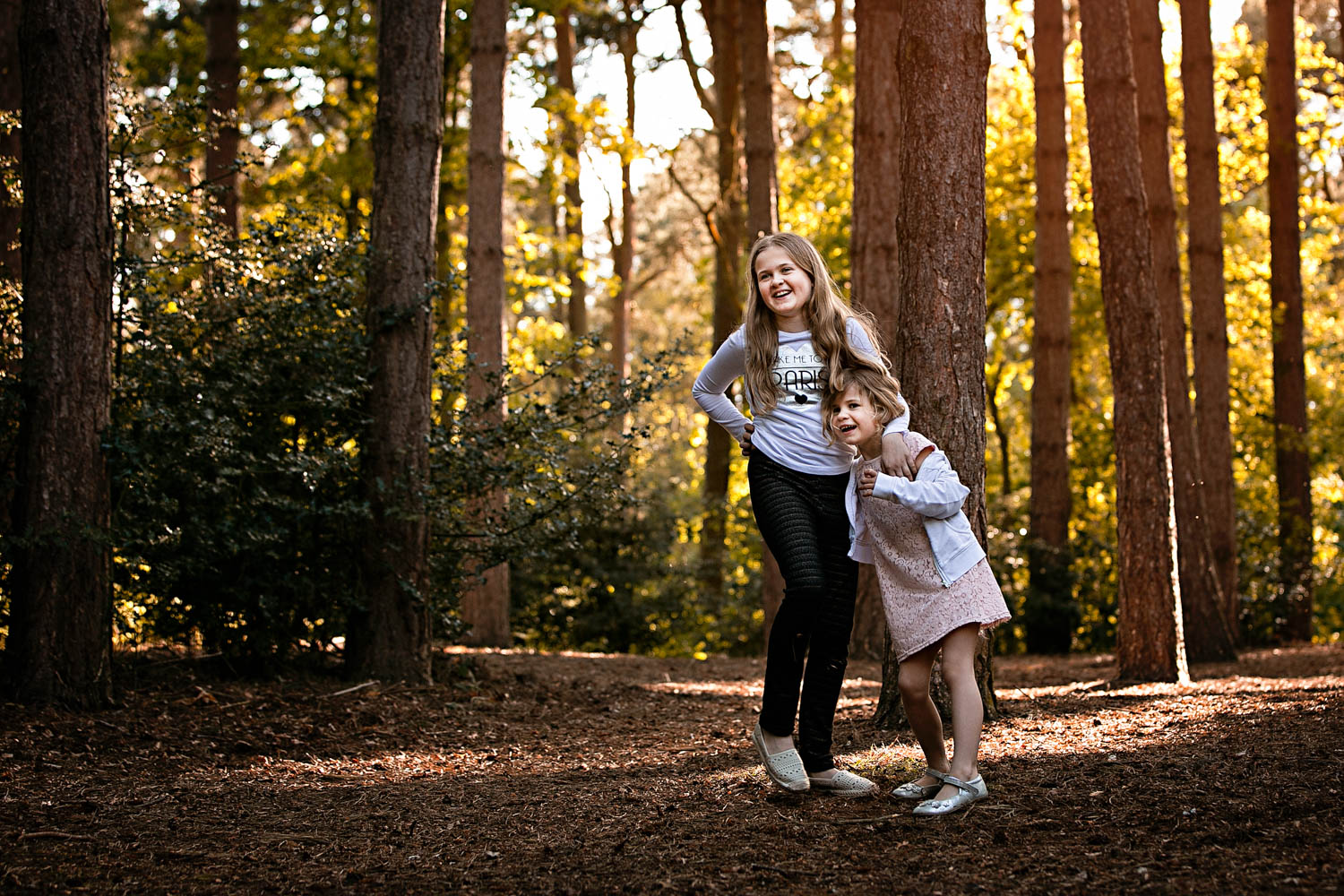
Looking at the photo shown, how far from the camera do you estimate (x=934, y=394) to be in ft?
18.7

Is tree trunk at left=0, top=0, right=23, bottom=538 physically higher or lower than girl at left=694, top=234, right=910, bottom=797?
higher

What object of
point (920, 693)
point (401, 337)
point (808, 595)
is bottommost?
point (920, 693)

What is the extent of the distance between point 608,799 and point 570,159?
1300 cm

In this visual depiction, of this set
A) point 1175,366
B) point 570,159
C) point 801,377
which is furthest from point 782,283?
point 570,159

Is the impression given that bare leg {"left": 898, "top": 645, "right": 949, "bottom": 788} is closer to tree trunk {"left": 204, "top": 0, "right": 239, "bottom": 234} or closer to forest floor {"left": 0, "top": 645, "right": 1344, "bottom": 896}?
forest floor {"left": 0, "top": 645, "right": 1344, "bottom": 896}

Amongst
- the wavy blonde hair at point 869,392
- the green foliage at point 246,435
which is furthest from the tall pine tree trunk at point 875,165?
the wavy blonde hair at point 869,392

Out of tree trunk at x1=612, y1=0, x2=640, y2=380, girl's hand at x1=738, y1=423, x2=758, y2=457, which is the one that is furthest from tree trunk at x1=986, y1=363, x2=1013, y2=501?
girl's hand at x1=738, y1=423, x2=758, y2=457

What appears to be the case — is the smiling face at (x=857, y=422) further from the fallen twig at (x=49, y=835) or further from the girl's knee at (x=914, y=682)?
the fallen twig at (x=49, y=835)

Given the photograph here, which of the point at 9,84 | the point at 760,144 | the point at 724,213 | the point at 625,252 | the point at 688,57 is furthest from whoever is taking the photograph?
the point at 625,252

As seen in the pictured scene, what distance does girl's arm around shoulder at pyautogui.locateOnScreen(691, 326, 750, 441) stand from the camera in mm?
4484

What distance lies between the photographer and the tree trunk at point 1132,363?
27.0ft

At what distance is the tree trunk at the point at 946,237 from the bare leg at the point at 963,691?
1.74 m

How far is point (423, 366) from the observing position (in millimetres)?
7711

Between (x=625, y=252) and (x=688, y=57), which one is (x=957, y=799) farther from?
(x=625, y=252)
